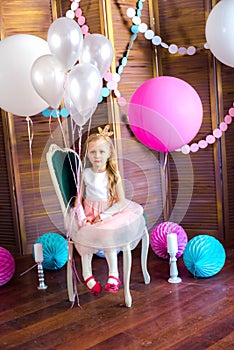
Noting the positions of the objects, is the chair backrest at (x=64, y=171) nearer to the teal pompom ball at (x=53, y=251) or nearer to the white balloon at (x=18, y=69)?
the white balloon at (x=18, y=69)

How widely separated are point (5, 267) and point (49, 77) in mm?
1302

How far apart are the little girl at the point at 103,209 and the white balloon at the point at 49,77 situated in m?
0.35

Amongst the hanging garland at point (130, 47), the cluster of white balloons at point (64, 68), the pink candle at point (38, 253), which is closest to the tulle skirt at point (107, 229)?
the pink candle at point (38, 253)

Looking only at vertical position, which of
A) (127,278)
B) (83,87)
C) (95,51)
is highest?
(95,51)

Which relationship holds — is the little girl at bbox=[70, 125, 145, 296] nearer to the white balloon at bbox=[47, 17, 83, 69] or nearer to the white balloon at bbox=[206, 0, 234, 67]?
the white balloon at bbox=[47, 17, 83, 69]

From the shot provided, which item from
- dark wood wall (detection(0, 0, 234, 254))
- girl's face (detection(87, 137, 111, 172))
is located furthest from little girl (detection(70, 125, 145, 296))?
dark wood wall (detection(0, 0, 234, 254))

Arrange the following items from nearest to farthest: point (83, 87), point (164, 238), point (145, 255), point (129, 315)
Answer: point (83, 87), point (129, 315), point (145, 255), point (164, 238)

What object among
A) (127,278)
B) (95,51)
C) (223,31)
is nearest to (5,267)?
(127,278)

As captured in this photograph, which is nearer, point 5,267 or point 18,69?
point 18,69

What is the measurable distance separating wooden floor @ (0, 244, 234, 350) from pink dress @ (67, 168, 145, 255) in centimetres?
34

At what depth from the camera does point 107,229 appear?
2.57 metres

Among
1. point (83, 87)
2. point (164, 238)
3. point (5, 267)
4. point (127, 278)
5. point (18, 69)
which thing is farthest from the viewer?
point (164, 238)

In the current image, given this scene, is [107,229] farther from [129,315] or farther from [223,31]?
[223,31]

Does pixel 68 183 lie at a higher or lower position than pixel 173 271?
higher
